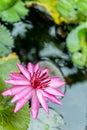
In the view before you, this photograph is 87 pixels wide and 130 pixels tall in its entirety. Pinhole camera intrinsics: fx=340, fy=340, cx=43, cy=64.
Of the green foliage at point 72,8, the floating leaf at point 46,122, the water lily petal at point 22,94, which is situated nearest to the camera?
the water lily petal at point 22,94

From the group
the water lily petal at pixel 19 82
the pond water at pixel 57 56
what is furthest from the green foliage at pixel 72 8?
the water lily petal at pixel 19 82

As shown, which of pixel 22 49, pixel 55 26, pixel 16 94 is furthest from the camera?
pixel 55 26

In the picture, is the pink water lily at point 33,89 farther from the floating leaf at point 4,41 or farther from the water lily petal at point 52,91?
the floating leaf at point 4,41

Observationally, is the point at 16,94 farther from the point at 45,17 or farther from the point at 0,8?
the point at 45,17

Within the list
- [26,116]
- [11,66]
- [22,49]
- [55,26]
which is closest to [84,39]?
[55,26]

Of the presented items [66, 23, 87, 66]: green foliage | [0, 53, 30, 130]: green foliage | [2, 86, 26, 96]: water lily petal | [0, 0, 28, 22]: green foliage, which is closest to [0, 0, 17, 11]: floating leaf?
[0, 0, 28, 22]: green foliage
